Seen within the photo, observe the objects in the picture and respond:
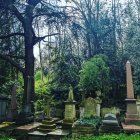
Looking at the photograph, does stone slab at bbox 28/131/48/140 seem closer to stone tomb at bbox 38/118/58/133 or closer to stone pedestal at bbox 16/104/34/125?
stone tomb at bbox 38/118/58/133

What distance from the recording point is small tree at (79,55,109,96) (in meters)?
17.6

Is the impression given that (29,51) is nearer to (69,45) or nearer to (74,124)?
(69,45)

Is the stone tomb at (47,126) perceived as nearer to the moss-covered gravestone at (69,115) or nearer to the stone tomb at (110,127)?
the moss-covered gravestone at (69,115)

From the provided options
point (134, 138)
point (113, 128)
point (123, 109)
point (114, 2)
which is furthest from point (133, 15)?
point (134, 138)

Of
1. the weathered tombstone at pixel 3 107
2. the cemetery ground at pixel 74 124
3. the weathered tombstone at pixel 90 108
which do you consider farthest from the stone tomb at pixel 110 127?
the weathered tombstone at pixel 3 107

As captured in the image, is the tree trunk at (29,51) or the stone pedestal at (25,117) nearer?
the stone pedestal at (25,117)

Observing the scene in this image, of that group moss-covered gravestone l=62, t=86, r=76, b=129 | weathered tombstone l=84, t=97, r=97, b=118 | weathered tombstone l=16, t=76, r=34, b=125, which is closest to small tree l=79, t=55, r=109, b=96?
weathered tombstone l=84, t=97, r=97, b=118

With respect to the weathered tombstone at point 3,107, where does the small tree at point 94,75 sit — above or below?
above

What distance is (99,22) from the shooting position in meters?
21.6

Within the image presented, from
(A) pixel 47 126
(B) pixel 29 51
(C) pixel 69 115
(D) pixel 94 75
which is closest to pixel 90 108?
(C) pixel 69 115

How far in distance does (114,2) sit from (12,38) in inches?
390

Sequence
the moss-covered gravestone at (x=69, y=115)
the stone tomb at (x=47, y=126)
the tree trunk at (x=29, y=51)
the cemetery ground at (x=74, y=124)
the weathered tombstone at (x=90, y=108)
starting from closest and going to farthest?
the cemetery ground at (x=74, y=124), the stone tomb at (x=47, y=126), the moss-covered gravestone at (x=69, y=115), the weathered tombstone at (x=90, y=108), the tree trunk at (x=29, y=51)

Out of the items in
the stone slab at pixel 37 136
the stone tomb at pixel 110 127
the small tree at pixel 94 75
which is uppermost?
the small tree at pixel 94 75

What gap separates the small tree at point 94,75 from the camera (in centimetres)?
1761
